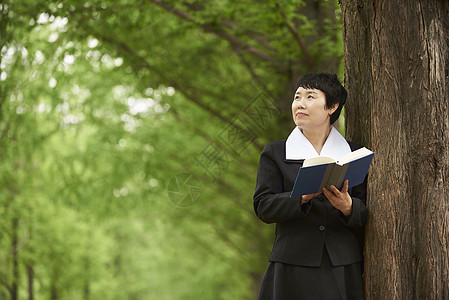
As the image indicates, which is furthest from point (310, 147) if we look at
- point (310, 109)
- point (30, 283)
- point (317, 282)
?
point (30, 283)

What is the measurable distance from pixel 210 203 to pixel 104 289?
1285cm

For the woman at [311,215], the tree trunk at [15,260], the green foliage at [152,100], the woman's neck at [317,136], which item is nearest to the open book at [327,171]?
the woman at [311,215]

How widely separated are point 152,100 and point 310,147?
7.79 m

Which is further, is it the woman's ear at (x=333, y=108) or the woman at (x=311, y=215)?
the woman's ear at (x=333, y=108)

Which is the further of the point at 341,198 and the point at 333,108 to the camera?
the point at 333,108

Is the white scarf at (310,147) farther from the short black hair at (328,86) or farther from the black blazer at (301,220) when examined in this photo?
the short black hair at (328,86)

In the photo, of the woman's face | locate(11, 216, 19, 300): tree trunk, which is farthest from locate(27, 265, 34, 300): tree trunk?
the woman's face

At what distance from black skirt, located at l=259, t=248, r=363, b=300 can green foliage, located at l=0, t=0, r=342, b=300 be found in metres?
4.28

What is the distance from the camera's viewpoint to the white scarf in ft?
11.3

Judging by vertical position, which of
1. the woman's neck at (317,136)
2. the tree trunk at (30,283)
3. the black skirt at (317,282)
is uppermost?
the woman's neck at (317,136)

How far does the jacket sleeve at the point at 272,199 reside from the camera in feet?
10.7

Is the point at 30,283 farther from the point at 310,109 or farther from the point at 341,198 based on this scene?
the point at 341,198

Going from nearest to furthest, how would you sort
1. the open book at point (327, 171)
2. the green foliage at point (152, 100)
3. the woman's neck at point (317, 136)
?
the open book at point (327, 171) → the woman's neck at point (317, 136) → the green foliage at point (152, 100)

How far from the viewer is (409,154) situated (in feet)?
11.2
